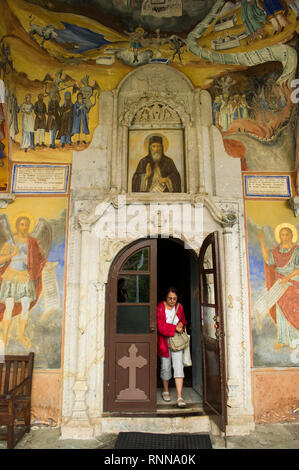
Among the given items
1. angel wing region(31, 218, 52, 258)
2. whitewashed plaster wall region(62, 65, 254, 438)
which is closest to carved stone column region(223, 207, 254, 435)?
whitewashed plaster wall region(62, 65, 254, 438)

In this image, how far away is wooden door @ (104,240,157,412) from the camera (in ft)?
15.2

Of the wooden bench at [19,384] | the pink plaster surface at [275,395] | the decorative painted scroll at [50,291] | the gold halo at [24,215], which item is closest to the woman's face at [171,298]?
the pink plaster surface at [275,395]

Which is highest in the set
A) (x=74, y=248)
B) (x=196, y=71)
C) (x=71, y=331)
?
(x=196, y=71)

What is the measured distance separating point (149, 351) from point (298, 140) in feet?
13.7

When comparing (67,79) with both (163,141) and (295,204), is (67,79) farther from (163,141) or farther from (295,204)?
(295,204)

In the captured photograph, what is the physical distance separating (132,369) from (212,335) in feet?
4.23

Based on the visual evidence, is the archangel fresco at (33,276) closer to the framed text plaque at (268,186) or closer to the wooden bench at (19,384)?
the wooden bench at (19,384)

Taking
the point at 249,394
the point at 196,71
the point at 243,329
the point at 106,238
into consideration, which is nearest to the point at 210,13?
the point at 196,71

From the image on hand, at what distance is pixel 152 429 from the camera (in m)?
4.39

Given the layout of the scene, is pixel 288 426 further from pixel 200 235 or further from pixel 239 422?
pixel 200 235

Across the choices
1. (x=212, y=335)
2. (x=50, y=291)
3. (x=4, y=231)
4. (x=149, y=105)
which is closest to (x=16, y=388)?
(x=50, y=291)

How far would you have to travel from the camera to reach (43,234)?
5.09m

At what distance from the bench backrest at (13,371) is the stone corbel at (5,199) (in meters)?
2.32

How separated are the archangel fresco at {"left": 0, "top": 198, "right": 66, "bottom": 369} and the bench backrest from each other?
15 centimetres
